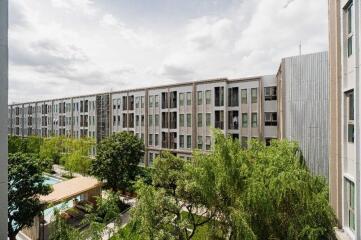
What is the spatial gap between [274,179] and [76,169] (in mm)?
26755

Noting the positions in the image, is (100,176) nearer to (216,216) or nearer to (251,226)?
(216,216)

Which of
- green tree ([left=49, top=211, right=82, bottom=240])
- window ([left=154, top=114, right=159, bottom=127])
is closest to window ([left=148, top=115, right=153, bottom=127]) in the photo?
window ([left=154, top=114, right=159, bottom=127])

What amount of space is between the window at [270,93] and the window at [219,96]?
174 inches

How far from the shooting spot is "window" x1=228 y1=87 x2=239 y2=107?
2541 centimetres

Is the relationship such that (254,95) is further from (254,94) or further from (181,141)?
(181,141)

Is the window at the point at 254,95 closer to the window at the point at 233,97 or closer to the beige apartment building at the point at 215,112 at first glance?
the beige apartment building at the point at 215,112

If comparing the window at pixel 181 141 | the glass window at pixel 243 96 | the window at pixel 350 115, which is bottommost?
the window at pixel 181 141

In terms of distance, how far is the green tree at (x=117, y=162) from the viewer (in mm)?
22078

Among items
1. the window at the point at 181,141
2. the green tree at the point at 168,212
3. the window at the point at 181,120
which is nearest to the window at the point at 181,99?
the window at the point at 181,120

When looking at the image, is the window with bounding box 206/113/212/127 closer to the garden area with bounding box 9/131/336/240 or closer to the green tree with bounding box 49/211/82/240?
the garden area with bounding box 9/131/336/240

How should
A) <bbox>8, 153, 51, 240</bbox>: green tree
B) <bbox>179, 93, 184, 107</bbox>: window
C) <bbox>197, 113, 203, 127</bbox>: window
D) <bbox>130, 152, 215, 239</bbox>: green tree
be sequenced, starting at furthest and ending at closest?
1. <bbox>179, 93, 184, 107</bbox>: window
2. <bbox>197, 113, 203, 127</bbox>: window
3. <bbox>8, 153, 51, 240</bbox>: green tree
4. <bbox>130, 152, 215, 239</bbox>: green tree

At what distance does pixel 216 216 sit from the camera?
9273mm

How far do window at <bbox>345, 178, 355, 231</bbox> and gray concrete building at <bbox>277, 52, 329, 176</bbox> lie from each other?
855cm

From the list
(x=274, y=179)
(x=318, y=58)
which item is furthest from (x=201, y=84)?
(x=274, y=179)
